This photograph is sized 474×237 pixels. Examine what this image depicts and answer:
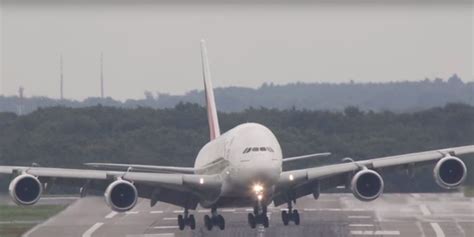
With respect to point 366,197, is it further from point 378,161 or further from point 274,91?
point 274,91

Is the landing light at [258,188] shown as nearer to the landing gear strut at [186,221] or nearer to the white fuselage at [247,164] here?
the white fuselage at [247,164]

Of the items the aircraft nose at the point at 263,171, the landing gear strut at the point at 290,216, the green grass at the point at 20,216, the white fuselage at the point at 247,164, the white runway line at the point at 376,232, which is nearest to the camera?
the aircraft nose at the point at 263,171

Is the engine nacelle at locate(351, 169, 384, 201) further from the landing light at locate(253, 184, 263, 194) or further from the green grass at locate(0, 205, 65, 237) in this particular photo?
the green grass at locate(0, 205, 65, 237)

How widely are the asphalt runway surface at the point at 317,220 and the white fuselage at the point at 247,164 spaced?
1328mm

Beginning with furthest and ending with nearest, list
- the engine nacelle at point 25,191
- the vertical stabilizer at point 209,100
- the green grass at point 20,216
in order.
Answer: the vertical stabilizer at point 209,100 → the green grass at point 20,216 → the engine nacelle at point 25,191

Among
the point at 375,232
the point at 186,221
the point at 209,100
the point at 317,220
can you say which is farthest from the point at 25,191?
the point at 209,100

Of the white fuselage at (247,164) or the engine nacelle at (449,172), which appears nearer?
the white fuselage at (247,164)

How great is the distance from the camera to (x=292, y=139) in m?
53.9

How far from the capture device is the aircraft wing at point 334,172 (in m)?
40.6

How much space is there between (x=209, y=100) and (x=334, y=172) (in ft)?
39.1

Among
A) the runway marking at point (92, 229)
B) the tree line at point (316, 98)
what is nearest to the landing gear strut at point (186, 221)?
the runway marking at point (92, 229)

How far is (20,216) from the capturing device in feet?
159

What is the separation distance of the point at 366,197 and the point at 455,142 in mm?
12745

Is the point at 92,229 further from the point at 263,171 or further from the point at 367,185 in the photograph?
the point at 367,185
